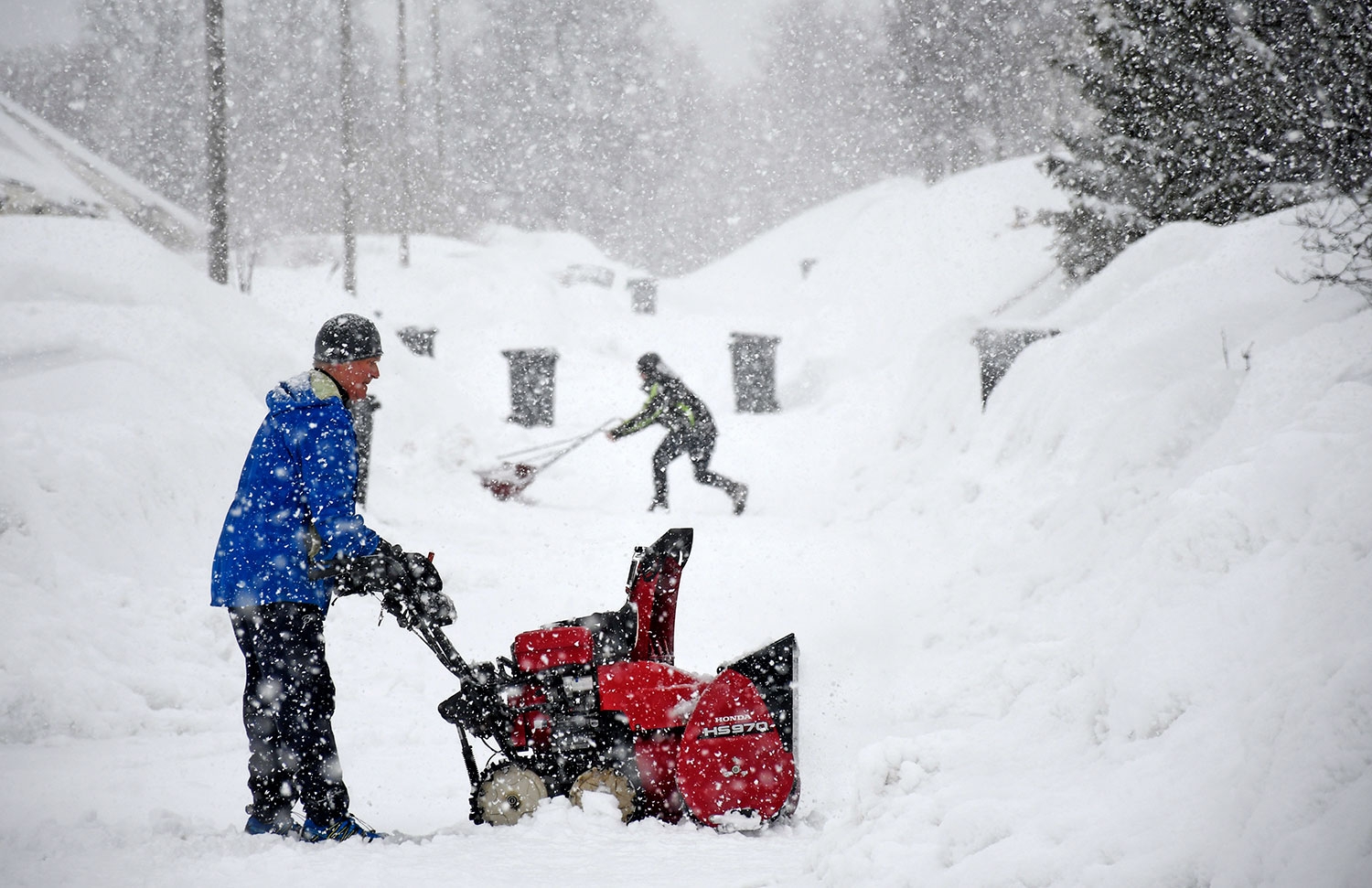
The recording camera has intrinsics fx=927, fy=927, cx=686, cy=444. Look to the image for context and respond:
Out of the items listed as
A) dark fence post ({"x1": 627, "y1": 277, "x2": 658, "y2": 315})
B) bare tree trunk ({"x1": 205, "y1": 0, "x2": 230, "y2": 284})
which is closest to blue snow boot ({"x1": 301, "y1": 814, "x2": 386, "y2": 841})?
bare tree trunk ({"x1": 205, "y1": 0, "x2": 230, "y2": 284})

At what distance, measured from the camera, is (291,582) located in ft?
9.67

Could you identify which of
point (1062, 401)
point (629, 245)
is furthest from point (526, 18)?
point (1062, 401)

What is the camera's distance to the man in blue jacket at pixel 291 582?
9.68ft

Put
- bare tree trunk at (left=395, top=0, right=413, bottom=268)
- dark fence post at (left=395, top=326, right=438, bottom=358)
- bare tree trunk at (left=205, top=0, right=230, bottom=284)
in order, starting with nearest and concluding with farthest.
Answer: bare tree trunk at (left=205, top=0, right=230, bottom=284) → dark fence post at (left=395, top=326, right=438, bottom=358) → bare tree trunk at (left=395, top=0, right=413, bottom=268)

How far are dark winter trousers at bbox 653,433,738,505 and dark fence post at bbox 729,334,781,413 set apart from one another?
6485 mm

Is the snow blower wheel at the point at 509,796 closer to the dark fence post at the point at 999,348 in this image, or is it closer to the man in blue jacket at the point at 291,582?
the man in blue jacket at the point at 291,582

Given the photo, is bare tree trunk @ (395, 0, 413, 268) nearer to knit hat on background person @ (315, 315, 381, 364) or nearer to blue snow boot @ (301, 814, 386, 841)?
knit hat on background person @ (315, 315, 381, 364)

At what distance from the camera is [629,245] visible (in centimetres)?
5069

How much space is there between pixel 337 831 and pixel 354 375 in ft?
4.90

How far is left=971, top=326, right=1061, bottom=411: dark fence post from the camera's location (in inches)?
345

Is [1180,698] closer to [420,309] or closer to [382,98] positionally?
[420,309]

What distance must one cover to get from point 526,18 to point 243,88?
1366 cm

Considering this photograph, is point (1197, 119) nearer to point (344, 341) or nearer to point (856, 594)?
point (856, 594)

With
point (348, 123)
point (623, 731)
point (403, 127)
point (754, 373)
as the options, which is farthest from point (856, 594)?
point (403, 127)
